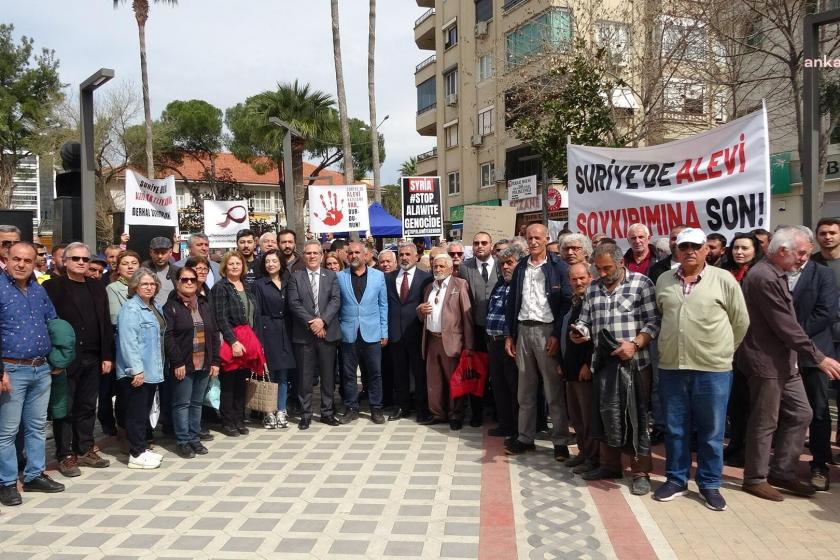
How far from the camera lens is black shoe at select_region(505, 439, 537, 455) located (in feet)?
20.4

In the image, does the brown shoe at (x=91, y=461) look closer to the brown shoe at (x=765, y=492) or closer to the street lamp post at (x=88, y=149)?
the street lamp post at (x=88, y=149)

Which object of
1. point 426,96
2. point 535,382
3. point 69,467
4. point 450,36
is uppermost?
point 450,36

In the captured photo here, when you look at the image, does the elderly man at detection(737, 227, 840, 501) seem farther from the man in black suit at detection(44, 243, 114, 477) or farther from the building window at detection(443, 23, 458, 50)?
the building window at detection(443, 23, 458, 50)

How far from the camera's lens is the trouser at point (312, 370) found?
7.37 meters

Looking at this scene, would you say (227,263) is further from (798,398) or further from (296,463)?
(798,398)

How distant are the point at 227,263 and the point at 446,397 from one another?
2831 mm

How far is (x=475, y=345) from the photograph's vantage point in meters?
7.30

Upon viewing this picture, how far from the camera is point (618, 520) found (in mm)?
4605

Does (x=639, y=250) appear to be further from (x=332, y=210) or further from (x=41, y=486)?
(x=332, y=210)

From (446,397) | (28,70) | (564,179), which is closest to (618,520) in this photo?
(446,397)

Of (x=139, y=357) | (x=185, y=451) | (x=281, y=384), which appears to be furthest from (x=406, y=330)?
(x=139, y=357)

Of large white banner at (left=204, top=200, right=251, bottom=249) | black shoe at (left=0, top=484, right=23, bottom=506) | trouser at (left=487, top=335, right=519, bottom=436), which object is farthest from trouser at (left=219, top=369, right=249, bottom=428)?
large white banner at (left=204, top=200, right=251, bottom=249)

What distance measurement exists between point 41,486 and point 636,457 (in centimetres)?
477

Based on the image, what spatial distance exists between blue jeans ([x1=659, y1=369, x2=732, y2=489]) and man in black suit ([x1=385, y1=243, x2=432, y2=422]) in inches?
123
